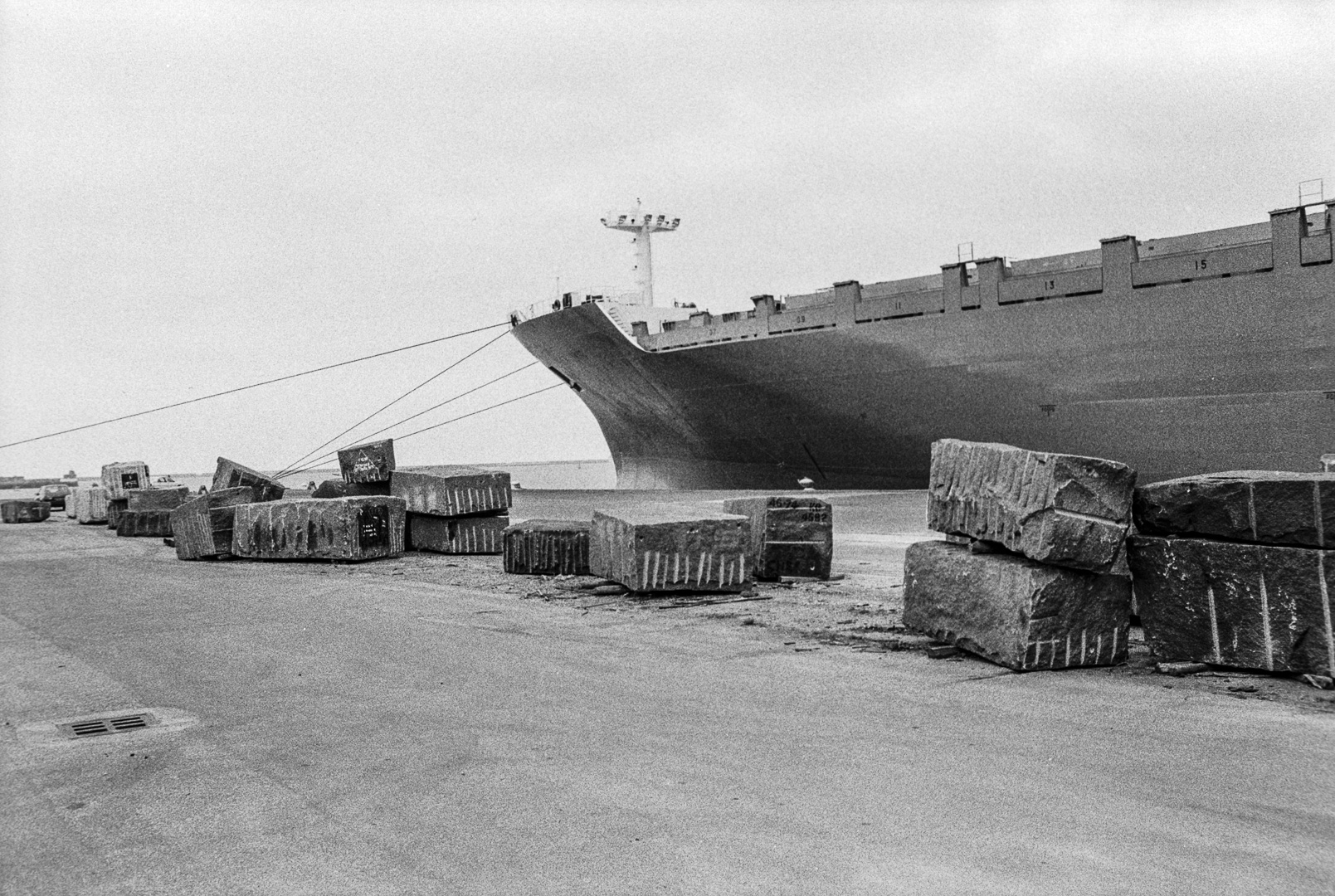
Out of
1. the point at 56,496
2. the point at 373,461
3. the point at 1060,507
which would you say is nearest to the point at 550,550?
the point at 373,461

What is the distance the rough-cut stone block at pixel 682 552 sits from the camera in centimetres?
830

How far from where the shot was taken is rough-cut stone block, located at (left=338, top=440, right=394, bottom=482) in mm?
14062

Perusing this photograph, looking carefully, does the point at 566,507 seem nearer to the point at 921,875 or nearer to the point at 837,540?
the point at 837,540

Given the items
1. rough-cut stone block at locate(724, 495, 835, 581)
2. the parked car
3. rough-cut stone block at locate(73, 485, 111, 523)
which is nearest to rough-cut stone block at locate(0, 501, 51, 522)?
rough-cut stone block at locate(73, 485, 111, 523)

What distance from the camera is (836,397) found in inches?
947

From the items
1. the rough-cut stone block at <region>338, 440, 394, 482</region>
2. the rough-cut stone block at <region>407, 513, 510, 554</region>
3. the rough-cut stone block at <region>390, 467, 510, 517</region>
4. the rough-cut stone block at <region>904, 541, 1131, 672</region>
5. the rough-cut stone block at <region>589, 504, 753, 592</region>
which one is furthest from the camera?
the rough-cut stone block at <region>338, 440, 394, 482</region>

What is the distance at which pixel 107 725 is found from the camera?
4555 millimetres

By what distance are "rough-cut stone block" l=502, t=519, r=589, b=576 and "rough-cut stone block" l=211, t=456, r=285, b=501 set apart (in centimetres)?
705

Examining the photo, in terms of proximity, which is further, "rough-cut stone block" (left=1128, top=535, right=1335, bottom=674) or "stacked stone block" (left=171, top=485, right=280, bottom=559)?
"stacked stone block" (left=171, top=485, right=280, bottom=559)

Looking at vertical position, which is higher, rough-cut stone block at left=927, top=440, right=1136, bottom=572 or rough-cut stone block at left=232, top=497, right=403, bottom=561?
rough-cut stone block at left=927, top=440, right=1136, bottom=572

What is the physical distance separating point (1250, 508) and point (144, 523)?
68.4 ft

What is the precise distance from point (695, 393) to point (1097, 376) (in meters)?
11.2

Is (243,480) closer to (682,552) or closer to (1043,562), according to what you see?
(682,552)

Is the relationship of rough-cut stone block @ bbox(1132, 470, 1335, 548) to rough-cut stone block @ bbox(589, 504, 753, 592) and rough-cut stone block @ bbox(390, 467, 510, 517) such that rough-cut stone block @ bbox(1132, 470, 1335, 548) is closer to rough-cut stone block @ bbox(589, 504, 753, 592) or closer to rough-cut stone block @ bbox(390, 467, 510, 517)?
rough-cut stone block @ bbox(589, 504, 753, 592)
